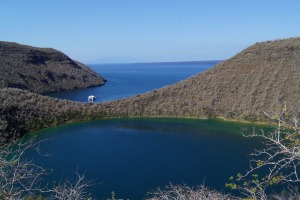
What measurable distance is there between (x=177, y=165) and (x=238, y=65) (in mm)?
25295

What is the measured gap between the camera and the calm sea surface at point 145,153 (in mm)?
18953

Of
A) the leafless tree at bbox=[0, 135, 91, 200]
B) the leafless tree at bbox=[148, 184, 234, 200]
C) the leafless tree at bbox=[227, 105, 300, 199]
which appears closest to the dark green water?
the leafless tree at bbox=[148, 184, 234, 200]

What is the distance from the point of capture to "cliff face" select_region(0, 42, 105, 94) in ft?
208

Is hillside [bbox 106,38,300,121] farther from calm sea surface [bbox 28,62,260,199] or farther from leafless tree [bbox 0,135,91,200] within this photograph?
leafless tree [bbox 0,135,91,200]

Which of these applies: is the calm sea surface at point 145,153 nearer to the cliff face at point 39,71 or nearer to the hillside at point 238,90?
the hillside at point 238,90

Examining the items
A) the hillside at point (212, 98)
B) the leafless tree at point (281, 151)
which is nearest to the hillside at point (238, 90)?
the hillside at point (212, 98)

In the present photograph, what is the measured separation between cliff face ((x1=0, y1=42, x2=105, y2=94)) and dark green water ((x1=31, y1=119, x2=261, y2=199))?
1231 inches

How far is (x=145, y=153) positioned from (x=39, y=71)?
54374 mm

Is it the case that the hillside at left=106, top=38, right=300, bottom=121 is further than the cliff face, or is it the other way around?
the cliff face

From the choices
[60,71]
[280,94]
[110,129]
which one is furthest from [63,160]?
[60,71]

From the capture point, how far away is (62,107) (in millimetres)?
38688

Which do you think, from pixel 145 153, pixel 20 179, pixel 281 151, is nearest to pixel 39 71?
pixel 145 153

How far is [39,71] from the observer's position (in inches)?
2872

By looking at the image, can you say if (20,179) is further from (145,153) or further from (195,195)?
(145,153)
